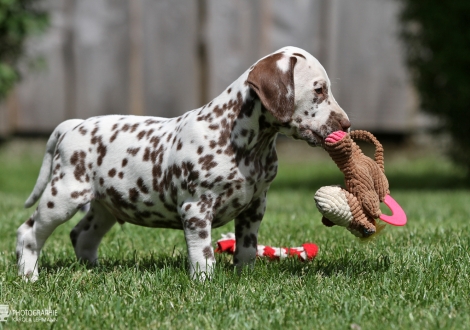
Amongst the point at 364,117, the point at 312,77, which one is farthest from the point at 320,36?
the point at 312,77

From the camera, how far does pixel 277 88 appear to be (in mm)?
3762

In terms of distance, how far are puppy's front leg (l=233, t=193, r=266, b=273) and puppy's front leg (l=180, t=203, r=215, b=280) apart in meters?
0.40

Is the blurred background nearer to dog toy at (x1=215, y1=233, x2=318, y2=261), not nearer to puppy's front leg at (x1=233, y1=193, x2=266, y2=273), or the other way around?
dog toy at (x1=215, y1=233, x2=318, y2=261)

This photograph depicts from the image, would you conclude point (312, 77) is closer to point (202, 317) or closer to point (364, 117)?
point (202, 317)

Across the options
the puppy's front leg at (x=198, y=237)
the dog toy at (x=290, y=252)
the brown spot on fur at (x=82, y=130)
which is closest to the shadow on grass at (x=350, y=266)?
the dog toy at (x=290, y=252)

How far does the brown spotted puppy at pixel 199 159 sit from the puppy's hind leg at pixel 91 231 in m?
0.29

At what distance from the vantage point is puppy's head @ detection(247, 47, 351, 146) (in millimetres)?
3768

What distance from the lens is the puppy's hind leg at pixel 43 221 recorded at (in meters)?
4.28

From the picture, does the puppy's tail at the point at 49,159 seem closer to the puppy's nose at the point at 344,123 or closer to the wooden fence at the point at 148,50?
the puppy's nose at the point at 344,123

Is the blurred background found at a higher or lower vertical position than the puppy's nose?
lower

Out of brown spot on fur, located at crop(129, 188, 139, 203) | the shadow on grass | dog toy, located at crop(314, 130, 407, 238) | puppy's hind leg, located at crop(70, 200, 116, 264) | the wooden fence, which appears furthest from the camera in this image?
the wooden fence

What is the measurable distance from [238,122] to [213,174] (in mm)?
326

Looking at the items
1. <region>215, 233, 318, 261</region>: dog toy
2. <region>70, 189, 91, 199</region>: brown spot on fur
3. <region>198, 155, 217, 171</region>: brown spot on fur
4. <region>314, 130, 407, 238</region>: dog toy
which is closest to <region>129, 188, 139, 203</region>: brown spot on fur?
<region>70, 189, 91, 199</region>: brown spot on fur

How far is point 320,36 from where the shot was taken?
38.8ft
